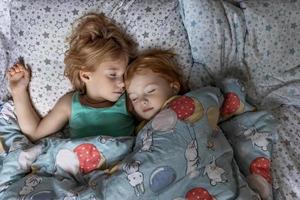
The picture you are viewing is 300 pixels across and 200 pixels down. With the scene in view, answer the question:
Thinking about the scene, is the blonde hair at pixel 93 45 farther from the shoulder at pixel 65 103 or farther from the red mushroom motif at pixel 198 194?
the red mushroom motif at pixel 198 194

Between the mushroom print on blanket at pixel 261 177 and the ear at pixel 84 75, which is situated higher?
the ear at pixel 84 75

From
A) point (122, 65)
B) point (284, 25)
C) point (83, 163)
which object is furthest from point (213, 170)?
point (284, 25)

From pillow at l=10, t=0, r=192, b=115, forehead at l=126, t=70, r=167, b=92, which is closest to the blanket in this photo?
forehead at l=126, t=70, r=167, b=92

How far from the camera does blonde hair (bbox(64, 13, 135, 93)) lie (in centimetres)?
147

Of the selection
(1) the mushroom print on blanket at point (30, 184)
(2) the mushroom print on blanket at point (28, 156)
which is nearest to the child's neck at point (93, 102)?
(2) the mushroom print on blanket at point (28, 156)

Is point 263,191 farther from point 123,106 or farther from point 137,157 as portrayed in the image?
point 123,106

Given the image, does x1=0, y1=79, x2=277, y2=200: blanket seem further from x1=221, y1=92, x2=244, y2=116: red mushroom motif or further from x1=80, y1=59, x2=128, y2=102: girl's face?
x1=80, y1=59, x2=128, y2=102: girl's face

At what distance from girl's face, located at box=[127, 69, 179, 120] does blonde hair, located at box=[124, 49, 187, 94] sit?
2cm

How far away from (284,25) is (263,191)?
0.61 metres

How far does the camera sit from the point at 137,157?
1.22 metres

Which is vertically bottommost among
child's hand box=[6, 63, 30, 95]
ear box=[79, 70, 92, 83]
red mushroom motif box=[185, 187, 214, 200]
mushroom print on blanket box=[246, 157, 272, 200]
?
mushroom print on blanket box=[246, 157, 272, 200]

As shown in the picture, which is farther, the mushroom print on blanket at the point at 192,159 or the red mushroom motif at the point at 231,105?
the red mushroom motif at the point at 231,105

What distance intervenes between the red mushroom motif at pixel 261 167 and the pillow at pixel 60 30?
40 centimetres

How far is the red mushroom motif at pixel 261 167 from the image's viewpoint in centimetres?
128
